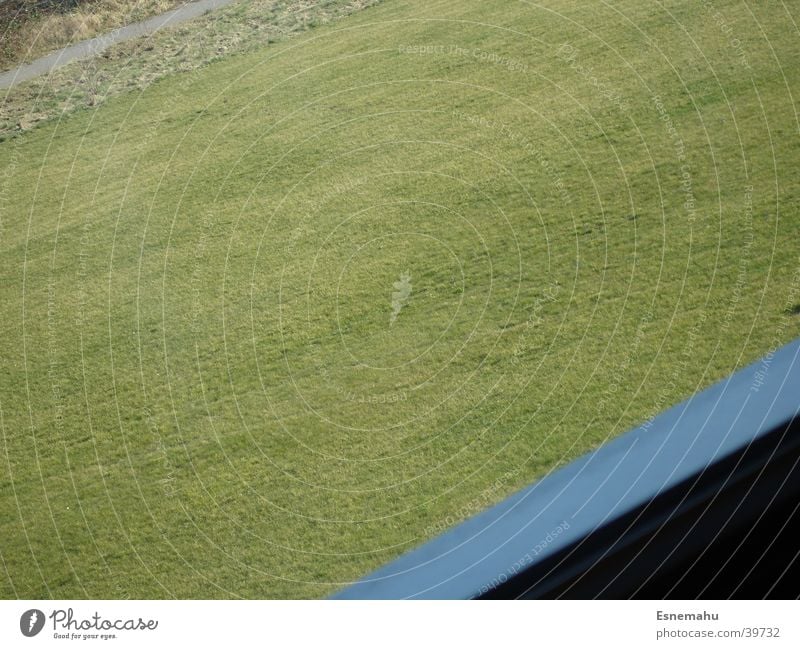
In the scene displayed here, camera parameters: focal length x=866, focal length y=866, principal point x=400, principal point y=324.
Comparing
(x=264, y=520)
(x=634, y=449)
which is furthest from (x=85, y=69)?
(x=634, y=449)

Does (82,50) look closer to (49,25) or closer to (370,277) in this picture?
(49,25)

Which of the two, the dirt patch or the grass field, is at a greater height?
the dirt patch

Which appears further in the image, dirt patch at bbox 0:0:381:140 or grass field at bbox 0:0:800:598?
dirt patch at bbox 0:0:381:140

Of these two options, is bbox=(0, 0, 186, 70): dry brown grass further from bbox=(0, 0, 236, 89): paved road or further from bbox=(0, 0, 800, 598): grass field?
bbox=(0, 0, 800, 598): grass field


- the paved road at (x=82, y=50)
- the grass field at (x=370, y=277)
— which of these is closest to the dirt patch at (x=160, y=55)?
the paved road at (x=82, y=50)

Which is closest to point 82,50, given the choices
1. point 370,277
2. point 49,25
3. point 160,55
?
point 49,25

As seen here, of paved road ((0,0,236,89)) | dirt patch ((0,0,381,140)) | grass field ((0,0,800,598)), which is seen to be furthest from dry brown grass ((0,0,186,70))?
grass field ((0,0,800,598))

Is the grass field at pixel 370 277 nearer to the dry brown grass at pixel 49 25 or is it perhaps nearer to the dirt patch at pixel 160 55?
the dirt patch at pixel 160 55
